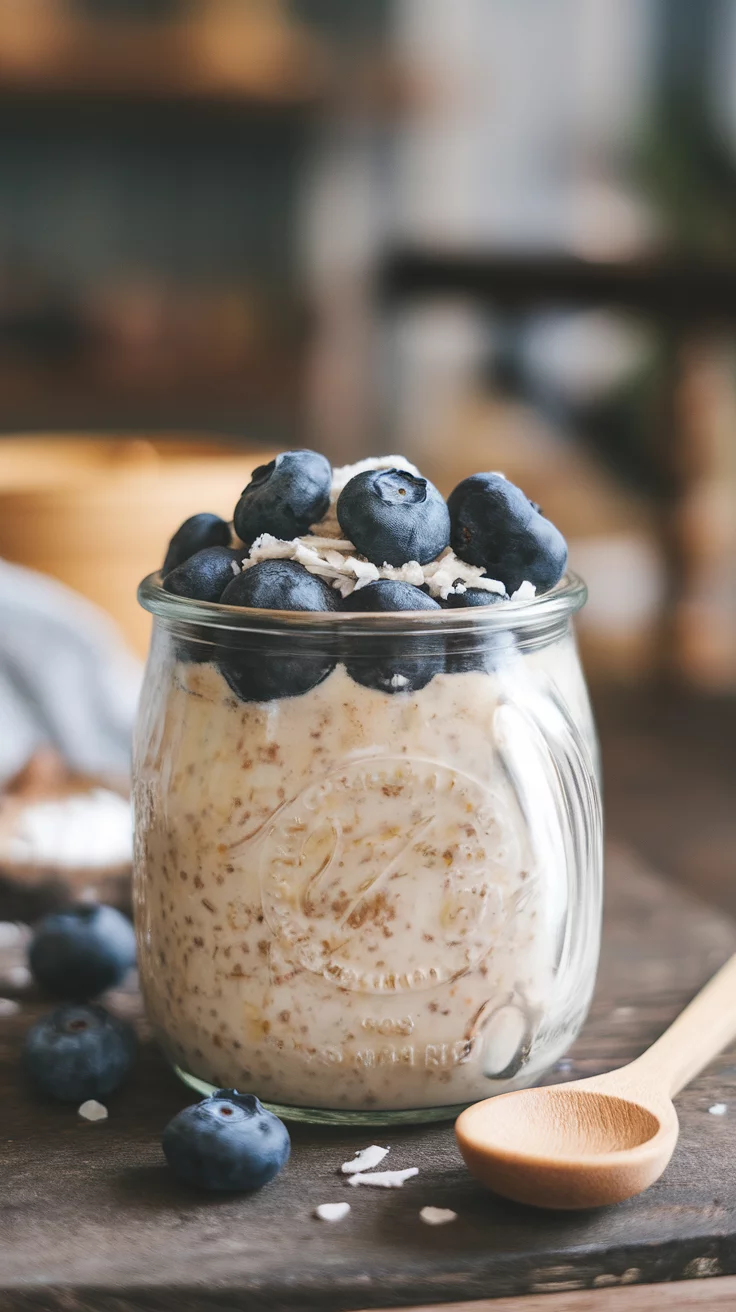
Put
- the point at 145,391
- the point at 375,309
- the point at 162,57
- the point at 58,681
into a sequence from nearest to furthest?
the point at 58,681
the point at 162,57
the point at 145,391
the point at 375,309

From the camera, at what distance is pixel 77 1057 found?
2.19 feet

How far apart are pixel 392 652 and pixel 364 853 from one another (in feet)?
0.29

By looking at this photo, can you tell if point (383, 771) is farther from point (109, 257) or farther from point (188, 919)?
point (109, 257)

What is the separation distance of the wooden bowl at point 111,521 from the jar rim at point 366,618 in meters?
0.68

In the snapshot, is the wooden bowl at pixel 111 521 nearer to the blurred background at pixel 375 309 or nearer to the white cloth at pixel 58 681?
the blurred background at pixel 375 309

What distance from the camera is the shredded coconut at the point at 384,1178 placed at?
1.94 ft

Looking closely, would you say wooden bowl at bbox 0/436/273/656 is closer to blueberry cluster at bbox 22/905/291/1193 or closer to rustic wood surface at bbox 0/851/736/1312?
blueberry cluster at bbox 22/905/291/1193

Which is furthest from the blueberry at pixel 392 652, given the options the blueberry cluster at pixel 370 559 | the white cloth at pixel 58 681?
the white cloth at pixel 58 681

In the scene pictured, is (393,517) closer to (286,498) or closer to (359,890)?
(286,498)

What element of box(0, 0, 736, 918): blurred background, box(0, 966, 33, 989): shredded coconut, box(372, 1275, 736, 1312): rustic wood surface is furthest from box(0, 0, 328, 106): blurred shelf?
box(372, 1275, 736, 1312): rustic wood surface

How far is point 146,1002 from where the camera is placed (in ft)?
2.30

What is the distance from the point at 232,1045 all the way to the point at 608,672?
2.44m

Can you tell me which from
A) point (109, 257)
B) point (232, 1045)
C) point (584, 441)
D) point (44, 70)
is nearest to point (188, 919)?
point (232, 1045)

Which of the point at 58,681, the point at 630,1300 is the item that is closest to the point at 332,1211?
the point at 630,1300
